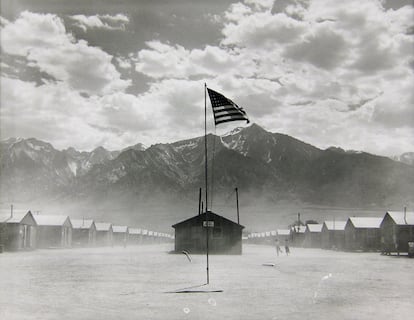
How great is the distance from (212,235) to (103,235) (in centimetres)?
6411

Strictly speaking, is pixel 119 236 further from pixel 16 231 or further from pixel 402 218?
pixel 402 218

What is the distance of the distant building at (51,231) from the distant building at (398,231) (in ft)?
195

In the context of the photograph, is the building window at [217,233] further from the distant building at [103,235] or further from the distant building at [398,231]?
the distant building at [103,235]

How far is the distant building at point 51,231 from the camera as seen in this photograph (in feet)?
302

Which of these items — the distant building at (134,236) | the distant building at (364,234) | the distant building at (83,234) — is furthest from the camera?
the distant building at (134,236)

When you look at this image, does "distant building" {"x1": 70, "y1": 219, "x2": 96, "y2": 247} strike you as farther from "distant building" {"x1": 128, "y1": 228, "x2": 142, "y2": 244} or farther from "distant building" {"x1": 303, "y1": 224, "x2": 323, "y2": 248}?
"distant building" {"x1": 303, "y1": 224, "x2": 323, "y2": 248}

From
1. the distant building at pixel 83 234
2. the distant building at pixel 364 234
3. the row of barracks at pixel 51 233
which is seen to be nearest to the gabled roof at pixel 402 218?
the distant building at pixel 364 234

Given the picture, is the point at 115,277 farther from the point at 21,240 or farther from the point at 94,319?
the point at 21,240

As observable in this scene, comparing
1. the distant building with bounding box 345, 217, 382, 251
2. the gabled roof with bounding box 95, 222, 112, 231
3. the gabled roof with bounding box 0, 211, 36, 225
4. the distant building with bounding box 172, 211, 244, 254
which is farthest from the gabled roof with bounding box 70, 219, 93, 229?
the distant building with bounding box 345, 217, 382, 251

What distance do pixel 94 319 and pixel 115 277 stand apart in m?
14.3

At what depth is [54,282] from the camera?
24922 millimetres

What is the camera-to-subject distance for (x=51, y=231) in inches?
3671

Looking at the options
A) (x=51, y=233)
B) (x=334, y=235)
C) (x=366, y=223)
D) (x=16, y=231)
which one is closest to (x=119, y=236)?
(x=51, y=233)

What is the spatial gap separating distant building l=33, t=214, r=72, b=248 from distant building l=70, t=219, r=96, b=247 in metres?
10.8
